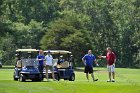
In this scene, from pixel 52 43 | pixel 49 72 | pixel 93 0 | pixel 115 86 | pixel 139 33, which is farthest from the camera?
pixel 93 0

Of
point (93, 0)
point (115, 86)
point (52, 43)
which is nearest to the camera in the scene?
point (115, 86)

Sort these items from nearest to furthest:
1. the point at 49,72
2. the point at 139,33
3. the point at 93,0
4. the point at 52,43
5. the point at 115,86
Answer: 1. the point at 115,86
2. the point at 49,72
3. the point at 52,43
4. the point at 139,33
5. the point at 93,0

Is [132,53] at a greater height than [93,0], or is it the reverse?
[93,0]

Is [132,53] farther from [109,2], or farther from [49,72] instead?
[49,72]

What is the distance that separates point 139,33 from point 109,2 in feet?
39.4

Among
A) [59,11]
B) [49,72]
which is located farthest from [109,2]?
[49,72]

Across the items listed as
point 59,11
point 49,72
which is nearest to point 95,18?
point 59,11

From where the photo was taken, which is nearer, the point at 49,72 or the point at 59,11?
the point at 49,72

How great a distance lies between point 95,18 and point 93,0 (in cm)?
444

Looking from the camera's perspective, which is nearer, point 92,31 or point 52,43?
point 52,43

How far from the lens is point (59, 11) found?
108 metres

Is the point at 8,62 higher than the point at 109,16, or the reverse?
the point at 109,16

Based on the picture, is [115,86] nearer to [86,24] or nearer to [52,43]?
[52,43]

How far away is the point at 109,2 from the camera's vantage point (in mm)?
104750
